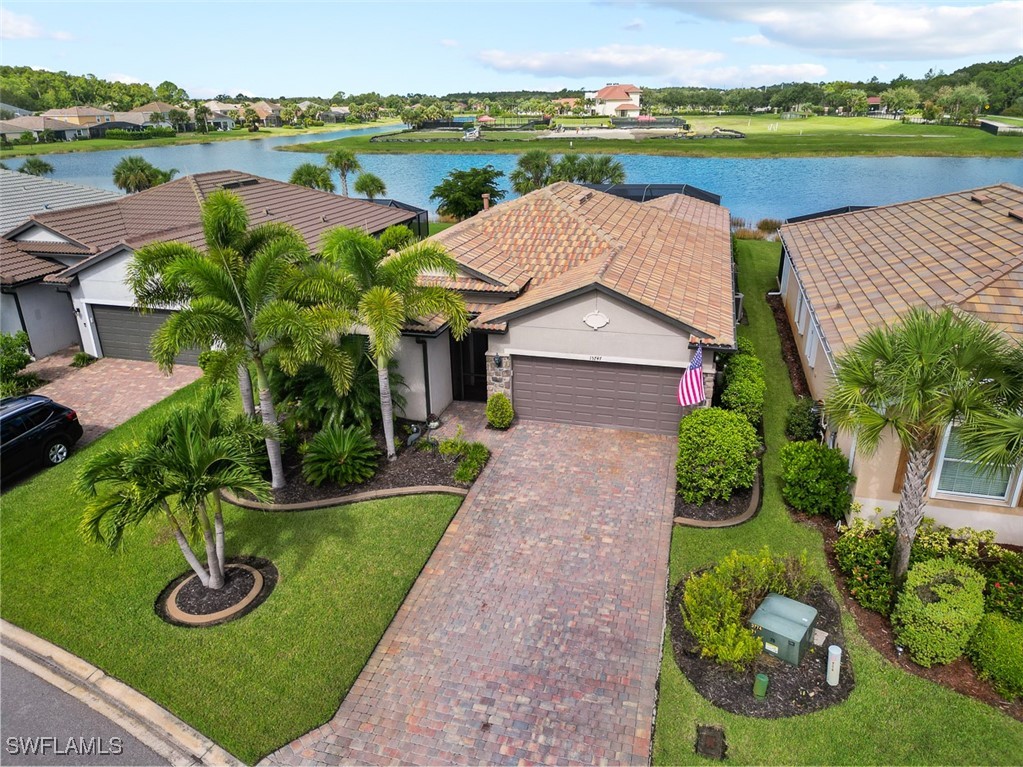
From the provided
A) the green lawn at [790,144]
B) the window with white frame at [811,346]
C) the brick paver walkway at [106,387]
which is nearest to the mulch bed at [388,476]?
the brick paver walkway at [106,387]

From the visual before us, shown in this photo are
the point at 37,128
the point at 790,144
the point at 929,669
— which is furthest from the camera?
the point at 37,128

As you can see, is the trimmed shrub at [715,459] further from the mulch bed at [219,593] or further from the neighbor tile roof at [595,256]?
the mulch bed at [219,593]

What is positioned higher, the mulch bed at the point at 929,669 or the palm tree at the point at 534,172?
the palm tree at the point at 534,172

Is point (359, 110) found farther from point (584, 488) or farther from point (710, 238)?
point (584, 488)

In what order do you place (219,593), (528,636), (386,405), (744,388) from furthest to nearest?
(744,388) → (386,405) → (219,593) → (528,636)

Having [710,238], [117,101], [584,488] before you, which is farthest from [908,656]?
[117,101]

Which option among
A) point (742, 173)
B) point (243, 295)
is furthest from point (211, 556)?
point (742, 173)

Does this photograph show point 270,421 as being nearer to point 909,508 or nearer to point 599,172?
point 909,508
